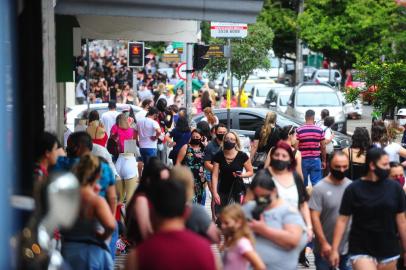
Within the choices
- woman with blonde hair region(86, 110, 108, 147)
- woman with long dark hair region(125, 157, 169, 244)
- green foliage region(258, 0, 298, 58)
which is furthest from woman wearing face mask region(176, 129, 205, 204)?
green foliage region(258, 0, 298, 58)

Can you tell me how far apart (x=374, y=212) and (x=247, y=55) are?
2884 centimetres

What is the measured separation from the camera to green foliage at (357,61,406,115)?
18.2 meters

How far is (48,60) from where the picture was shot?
1048cm

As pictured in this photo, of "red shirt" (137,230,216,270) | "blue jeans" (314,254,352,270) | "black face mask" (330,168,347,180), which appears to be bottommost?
"blue jeans" (314,254,352,270)

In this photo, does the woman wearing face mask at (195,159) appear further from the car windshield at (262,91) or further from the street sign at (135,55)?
the car windshield at (262,91)

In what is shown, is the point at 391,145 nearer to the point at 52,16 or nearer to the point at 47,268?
the point at 52,16

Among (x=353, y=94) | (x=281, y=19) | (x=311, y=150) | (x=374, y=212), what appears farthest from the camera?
(x=281, y=19)

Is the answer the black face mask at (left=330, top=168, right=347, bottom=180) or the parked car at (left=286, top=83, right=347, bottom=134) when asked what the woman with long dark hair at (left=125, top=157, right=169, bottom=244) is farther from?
the parked car at (left=286, top=83, right=347, bottom=134)

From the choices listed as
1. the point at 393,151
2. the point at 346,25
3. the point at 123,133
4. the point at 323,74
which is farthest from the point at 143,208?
the point at 323,74

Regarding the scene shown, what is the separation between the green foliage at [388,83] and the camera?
717 inches

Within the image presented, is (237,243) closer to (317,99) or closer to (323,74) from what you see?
(317,99)

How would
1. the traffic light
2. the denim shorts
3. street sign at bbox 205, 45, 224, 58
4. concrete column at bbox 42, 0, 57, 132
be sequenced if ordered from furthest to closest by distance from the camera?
street sign at bbox 205, 45, 224, 58, the traffic light, concrete column at bbox 42, 0, 57, 132, the denim shorts

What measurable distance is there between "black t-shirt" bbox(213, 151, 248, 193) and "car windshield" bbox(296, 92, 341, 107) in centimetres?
1914

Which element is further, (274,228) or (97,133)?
(97,133)
